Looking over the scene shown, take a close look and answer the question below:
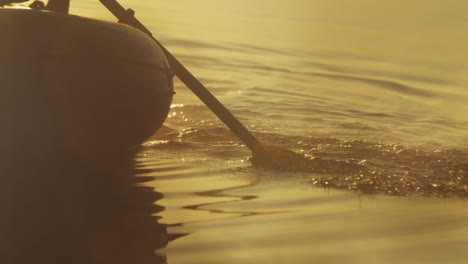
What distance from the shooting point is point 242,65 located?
49.3 feet

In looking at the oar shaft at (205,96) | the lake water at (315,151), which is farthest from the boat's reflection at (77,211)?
the oar shaft at (205,96)

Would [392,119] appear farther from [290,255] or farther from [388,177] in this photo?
[290,255]

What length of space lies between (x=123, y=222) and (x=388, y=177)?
105 inches

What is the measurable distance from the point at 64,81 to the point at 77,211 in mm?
1054

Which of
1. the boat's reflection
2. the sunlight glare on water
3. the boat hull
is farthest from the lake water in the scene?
the boat hull

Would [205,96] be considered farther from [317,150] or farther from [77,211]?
[77,211]

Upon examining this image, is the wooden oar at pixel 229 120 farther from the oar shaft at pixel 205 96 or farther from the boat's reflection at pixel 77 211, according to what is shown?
the boat's reflection at pixel 77 211

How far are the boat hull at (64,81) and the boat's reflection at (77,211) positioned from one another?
165 millimetres

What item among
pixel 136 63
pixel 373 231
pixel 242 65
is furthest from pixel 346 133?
pixel 242 65

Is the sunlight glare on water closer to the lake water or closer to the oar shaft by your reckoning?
the lake water

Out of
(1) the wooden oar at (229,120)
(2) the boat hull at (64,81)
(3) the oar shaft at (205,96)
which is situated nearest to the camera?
(2) the boat hull at (64,81)

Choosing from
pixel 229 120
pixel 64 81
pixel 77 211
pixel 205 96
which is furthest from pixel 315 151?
pixel 77 211

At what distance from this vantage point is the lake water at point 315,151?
513cm

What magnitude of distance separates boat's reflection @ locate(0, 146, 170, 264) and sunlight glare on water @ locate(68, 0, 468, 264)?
0.17m
